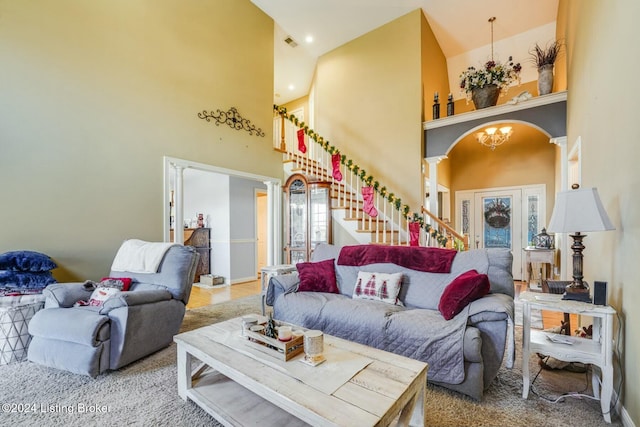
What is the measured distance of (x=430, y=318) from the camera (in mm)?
2166

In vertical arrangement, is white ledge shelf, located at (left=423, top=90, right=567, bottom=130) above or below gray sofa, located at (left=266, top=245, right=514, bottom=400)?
above

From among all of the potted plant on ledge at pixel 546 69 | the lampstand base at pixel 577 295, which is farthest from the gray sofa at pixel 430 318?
the potted plant on ledge at pixel 546 69

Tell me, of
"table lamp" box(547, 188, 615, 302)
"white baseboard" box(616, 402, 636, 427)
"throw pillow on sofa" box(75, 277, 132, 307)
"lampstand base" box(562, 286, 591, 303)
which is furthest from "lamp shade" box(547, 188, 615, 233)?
"throw pillow on sofa" box(75, 277, 132, 307)

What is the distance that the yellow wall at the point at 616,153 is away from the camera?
162 cm

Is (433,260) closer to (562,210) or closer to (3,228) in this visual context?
(562,210)

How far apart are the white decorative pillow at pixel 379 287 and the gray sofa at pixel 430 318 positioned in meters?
0.08

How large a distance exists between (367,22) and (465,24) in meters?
1.90

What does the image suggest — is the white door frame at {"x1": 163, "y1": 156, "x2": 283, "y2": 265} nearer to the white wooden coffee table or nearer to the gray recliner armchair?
the gray recliner armchair

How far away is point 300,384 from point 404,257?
6.02ft

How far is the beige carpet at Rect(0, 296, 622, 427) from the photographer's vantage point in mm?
1712

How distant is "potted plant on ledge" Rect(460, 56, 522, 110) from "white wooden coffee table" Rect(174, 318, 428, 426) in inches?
187

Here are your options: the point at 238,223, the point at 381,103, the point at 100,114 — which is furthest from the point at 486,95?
the point at 100,114

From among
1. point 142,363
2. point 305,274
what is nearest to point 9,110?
point 142,363

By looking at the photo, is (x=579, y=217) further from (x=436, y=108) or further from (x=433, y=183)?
(x=436, y=108)
